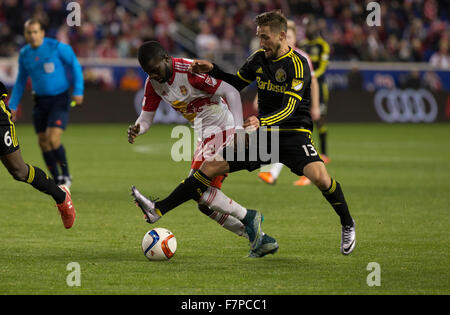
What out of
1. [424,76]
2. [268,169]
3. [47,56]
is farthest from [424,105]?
[47,56]

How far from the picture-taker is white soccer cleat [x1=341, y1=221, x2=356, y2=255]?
6.89m

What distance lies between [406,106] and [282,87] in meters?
21.1

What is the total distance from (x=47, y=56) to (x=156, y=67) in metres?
5.17

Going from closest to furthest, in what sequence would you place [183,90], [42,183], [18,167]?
1. [183,90]
2. [18,167]
3. [42,183]

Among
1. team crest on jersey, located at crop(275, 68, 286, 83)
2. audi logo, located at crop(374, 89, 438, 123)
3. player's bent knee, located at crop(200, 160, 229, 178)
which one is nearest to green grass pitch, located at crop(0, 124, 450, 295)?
player's bent knee, located at crop(200, 160, 229, 178)

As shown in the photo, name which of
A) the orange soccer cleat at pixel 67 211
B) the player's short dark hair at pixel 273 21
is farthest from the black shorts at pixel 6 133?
the player's short dark hair at pixel 273 21

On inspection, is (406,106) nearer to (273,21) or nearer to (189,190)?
(273,21)

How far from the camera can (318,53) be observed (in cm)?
1370

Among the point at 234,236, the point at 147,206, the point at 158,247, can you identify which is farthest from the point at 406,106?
A: the point at 147,206

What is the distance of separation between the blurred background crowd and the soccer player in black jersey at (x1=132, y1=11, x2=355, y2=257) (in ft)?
59.7

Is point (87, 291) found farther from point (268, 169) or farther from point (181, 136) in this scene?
point (181, 136)

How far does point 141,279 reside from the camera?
596 centimetres

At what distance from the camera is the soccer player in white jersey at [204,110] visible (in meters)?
6.81

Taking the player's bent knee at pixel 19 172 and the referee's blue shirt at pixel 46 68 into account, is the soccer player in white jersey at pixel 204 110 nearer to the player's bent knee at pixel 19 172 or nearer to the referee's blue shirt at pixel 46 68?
the player's bent knee at pixel 19 172
